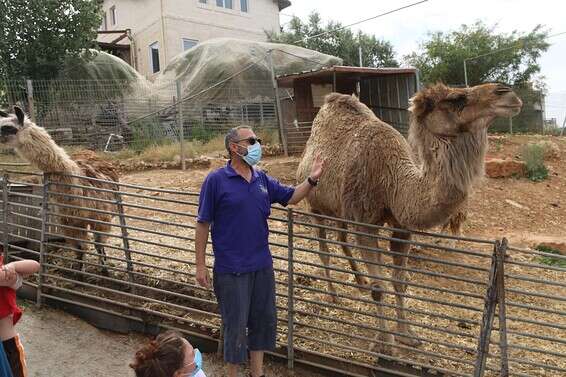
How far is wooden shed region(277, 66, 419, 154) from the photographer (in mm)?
12969

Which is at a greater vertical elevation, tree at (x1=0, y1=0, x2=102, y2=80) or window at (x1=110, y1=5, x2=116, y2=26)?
window at (x1=110, y1=5, x2=116, y2=26)

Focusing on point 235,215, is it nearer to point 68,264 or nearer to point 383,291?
point 383,291

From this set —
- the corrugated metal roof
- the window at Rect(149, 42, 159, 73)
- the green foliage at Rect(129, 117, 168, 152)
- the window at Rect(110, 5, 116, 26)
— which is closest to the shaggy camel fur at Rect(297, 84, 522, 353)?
the corrugated metal roof

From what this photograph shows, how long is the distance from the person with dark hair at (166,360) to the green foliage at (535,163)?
1293 centimetres

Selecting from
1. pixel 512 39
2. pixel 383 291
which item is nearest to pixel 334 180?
pixel 383 291

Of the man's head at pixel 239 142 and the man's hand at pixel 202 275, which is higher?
the man's head at pixel 239 142

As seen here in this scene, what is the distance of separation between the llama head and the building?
63.1 feet

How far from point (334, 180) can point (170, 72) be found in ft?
55.7

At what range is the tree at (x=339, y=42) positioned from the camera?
2823 centimetres

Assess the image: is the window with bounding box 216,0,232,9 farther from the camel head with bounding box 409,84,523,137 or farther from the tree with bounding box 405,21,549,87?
the camel head with bounding box 409,84,523,137

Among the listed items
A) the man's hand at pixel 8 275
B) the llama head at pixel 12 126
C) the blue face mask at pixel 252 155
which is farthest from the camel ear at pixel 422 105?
the llama head at pixel 12 126

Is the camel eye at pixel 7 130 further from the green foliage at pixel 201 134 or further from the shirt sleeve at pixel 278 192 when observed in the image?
the green foliage at pixel 201 134

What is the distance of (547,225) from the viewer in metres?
11.2

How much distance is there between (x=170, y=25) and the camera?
24.5m
